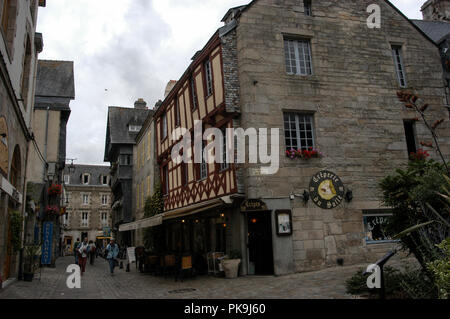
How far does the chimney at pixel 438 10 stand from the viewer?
17.9m

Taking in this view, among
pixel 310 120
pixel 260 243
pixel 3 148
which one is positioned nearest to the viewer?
pixel 3 148

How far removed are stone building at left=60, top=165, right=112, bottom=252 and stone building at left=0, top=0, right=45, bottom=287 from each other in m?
35.4

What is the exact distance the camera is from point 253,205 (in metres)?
10.0

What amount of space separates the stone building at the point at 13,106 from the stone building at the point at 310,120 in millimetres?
4048

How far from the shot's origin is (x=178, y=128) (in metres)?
15.6

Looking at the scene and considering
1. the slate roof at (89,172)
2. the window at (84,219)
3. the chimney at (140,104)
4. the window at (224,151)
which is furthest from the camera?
the slate roof at (89,172)

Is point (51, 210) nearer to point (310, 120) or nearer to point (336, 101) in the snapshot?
point (310, 120)

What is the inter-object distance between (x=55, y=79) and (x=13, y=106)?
1379cm

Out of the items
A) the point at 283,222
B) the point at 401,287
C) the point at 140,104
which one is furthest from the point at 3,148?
the point at 140,104

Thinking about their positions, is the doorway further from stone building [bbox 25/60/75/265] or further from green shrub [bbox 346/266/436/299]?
stone building [bbox 25/60/75/265]

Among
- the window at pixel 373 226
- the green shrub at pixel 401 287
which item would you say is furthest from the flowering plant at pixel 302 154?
the green shrub at pixel 401 287

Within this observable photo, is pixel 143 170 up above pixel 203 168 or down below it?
above

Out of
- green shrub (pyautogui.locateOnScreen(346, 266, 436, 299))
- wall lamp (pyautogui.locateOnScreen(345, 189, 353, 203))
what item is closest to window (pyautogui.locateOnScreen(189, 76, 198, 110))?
wall lamp (pyautogui.locateOnScreen(345, 189, 353, 203))

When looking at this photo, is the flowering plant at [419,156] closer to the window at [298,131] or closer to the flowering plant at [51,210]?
the window at [298,131]
